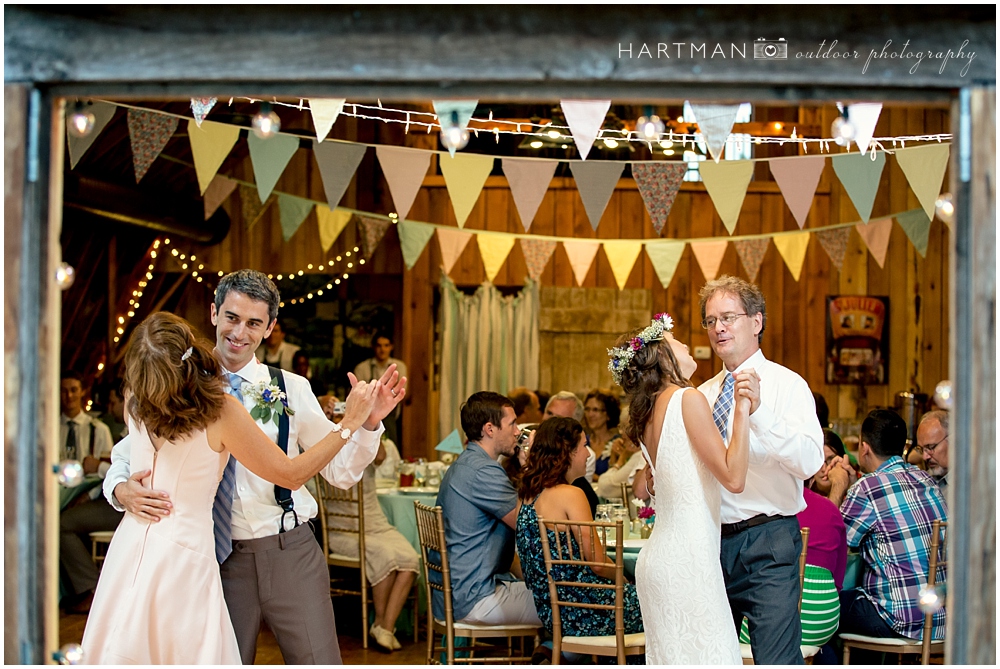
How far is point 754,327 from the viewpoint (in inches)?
124

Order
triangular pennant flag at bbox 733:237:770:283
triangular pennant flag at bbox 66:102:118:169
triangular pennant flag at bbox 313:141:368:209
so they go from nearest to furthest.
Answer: triangular pennant flag at bbox 66:102:118:169, triangular pennant flag at bbox 313:141:368:209, triangular pennant flag at bbox 733:237:770:283

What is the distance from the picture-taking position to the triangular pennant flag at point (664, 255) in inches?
258

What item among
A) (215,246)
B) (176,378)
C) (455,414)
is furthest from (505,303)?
(176,378)

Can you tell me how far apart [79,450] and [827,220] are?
6.30 meters

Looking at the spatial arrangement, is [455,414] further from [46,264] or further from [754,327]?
[46,264]

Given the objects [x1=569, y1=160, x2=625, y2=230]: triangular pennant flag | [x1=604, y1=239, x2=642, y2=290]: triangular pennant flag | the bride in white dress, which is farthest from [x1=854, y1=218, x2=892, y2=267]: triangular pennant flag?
the bride in white dress

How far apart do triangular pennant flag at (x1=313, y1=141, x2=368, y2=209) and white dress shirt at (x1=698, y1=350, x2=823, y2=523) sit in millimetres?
2696

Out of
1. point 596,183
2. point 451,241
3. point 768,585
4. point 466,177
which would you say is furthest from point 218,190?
point 768,585

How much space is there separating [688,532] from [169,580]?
1.40 meters

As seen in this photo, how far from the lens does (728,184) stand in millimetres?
5148

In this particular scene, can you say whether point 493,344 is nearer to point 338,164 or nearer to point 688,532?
point 338,164

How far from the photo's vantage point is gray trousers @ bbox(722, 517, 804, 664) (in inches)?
111

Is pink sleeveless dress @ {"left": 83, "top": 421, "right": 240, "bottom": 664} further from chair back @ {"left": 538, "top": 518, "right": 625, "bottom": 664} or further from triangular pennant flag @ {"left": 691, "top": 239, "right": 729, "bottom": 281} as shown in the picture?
triangular pennant flag @ {"left": 691, "top": 239, "right": 729, "bottom": 281}

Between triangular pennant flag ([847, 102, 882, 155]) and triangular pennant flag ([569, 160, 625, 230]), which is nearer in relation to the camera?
triangular pennant flag ([847, 102, 882, 155])
